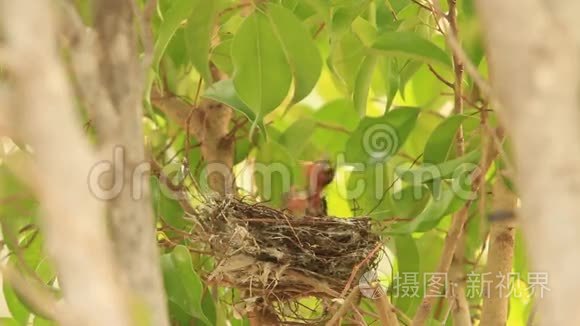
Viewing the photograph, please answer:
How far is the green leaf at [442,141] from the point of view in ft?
5.24

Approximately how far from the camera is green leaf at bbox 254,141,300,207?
1.95 metres

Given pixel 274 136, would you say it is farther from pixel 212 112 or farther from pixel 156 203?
pixel 156 203

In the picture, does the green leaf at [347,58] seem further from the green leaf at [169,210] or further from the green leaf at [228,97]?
the green leaf at [169,210]

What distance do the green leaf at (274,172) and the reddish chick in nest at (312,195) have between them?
28 millimetres

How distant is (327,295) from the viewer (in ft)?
5.58

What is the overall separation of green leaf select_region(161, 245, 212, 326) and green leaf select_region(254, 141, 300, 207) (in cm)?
42

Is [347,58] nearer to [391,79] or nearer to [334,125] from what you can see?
[391,79]

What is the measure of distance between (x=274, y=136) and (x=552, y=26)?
4.72 feet

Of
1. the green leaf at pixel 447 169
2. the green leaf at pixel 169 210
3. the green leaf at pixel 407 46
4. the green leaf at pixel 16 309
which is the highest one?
the green leaf at pixel 407 46

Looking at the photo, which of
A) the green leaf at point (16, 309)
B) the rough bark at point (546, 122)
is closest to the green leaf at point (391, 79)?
the green leaf at point (16, 309)

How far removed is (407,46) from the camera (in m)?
1.47

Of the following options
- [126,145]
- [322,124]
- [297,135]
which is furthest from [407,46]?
[126,145]

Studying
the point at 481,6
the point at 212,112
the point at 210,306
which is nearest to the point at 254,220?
the point at 210,306

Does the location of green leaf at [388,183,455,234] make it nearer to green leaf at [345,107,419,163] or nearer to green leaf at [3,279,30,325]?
green leaf at [345,107,419,163]
